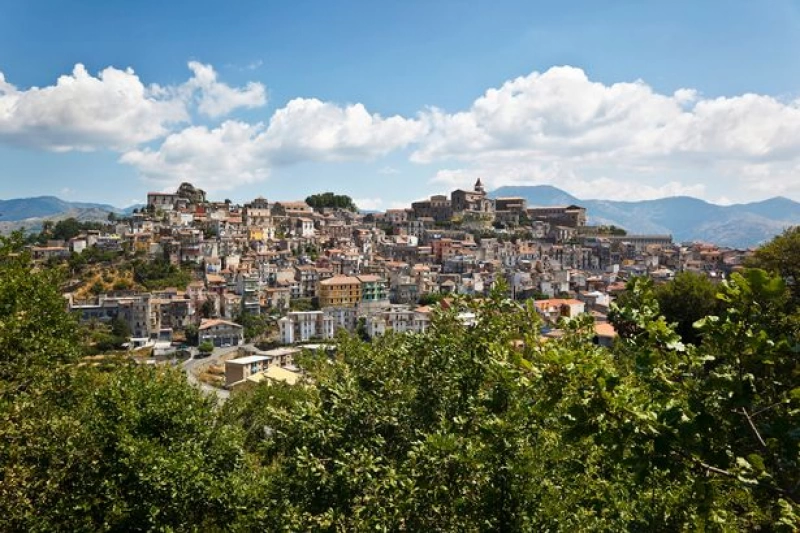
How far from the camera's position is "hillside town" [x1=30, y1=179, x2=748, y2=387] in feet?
209

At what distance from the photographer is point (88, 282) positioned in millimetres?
71812

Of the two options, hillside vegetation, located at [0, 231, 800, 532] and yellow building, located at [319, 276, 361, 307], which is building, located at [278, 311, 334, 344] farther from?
hillside vegetation, located at [0, 231, 800, 532]

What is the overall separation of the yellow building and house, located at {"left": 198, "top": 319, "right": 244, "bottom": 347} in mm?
12205

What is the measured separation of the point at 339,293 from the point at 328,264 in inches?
437

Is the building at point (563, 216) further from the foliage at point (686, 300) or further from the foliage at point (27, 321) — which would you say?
the foliage at point (27, 321)

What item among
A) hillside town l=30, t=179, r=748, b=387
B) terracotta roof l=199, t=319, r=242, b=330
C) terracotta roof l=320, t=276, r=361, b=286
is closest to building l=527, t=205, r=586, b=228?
hillside town l=30, t=179, r=748, b=387

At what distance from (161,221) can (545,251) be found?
222 feet

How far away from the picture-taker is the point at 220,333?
62.5 m

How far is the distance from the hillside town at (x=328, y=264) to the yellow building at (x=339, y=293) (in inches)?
5.6

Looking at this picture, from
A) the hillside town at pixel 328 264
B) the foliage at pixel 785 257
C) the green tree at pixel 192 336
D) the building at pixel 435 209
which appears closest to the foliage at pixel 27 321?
the hillside town at pixel 328 264

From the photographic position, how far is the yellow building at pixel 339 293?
71375 mm

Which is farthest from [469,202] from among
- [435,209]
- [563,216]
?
[563,216]

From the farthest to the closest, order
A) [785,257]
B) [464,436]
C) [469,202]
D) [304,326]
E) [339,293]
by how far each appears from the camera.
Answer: [469,202], [339,293], [304,326], [785,257], [464,436]

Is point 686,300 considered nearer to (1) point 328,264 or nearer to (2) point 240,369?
(2) point 240,369
